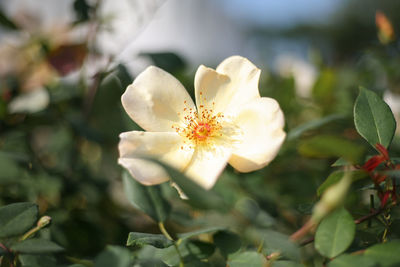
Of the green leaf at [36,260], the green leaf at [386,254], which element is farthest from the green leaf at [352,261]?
the green leaf at [36,260]

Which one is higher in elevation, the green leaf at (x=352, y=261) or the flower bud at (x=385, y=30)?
the flower bud at (x=385, y=30)

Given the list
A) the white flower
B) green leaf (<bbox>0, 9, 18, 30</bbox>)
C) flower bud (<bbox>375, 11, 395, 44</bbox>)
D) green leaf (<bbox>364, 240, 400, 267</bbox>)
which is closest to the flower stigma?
the white flower

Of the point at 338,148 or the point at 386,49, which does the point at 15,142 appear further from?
the point at 386,49

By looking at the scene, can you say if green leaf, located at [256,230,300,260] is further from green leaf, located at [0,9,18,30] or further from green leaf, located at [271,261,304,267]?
green leaf, located at [0,9,18,30]

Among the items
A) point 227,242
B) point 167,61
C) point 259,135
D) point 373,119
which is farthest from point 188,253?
point 167,61

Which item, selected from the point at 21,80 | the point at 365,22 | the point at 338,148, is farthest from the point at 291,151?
the point at 365,22

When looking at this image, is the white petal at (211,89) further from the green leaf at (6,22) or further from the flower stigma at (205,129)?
the green leaf at (6,22)
